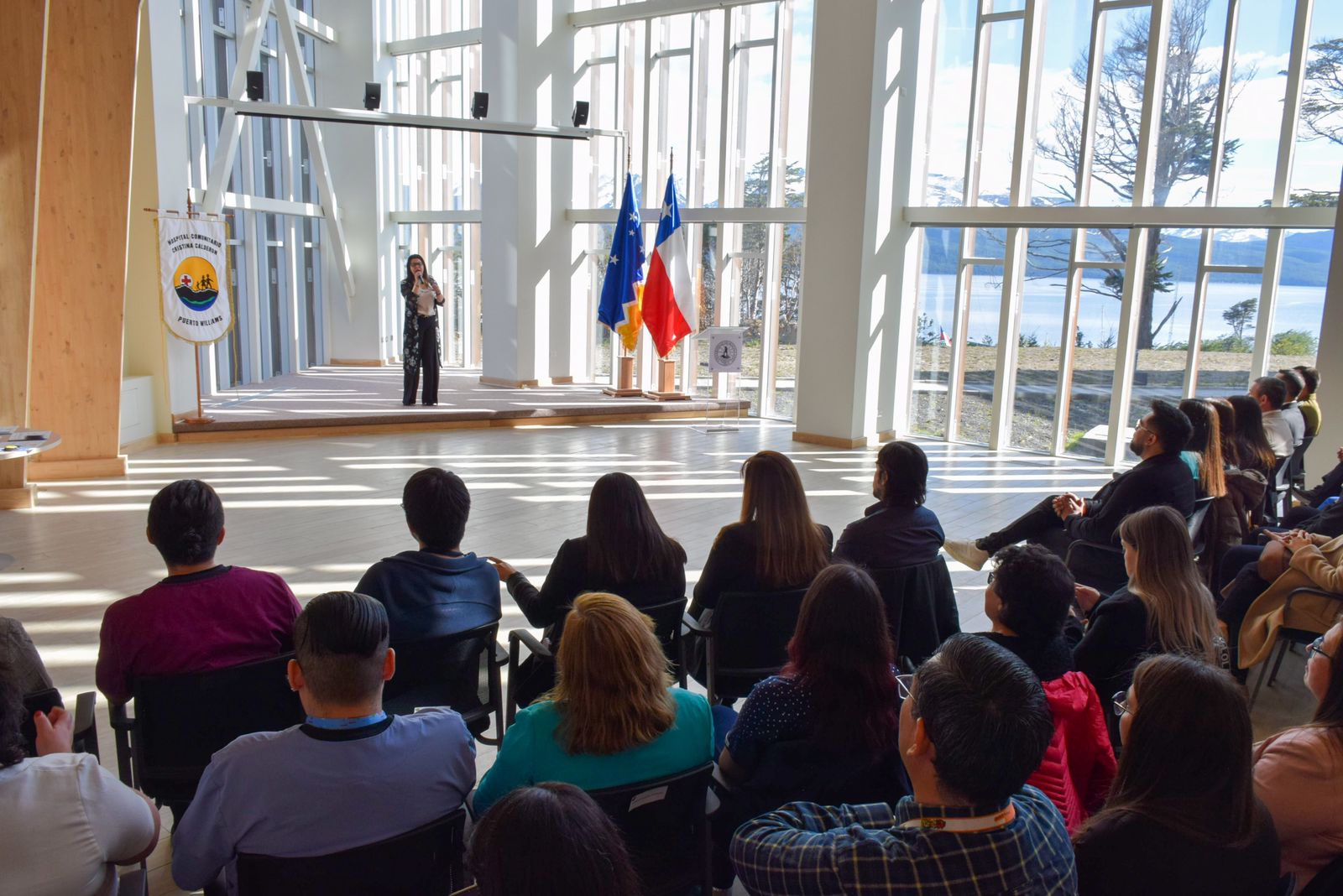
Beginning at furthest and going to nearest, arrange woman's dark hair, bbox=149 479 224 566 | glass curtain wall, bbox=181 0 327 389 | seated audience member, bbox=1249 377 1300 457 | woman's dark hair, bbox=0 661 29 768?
glass curtain wall, bbox=181 0 327 389 < seated audience member, bbox=1249 377 1300 457 < woman's dark hair, bbox=149 479 224 566 < woman's dark hair, bbox=0 661 29 768

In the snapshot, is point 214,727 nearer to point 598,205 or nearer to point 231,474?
point 231,474

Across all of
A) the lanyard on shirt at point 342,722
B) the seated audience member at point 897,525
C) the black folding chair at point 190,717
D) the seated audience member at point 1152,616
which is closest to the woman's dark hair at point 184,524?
the black folding chair at point 190,717

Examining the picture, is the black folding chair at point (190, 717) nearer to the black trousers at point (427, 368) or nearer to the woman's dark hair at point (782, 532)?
the woman's dark hair at point (782, 532)

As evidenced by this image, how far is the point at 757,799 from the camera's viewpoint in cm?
208

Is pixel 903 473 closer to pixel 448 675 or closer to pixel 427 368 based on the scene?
pixel 448 675

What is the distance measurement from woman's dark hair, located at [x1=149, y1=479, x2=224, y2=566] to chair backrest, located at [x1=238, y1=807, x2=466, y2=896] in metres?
1.10

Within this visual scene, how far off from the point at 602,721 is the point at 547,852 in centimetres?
82

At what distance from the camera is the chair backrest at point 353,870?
1.76 meters

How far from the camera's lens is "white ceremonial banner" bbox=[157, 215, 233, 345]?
8883 mm

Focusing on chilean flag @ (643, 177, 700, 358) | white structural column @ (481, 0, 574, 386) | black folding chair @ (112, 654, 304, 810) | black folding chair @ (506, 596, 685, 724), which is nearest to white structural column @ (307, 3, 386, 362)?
white structural column @ (481, 0, 574, 386)

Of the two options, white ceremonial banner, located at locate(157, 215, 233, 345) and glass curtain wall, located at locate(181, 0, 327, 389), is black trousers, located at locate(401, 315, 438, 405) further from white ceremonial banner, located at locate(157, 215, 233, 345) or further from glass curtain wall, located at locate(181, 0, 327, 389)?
glass curtain wall, located at locate(181, 0, 327, 389)

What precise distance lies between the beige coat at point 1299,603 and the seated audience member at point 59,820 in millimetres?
3747

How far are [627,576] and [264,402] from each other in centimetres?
937

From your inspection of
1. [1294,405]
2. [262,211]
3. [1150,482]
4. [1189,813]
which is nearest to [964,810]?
[1189,813]
